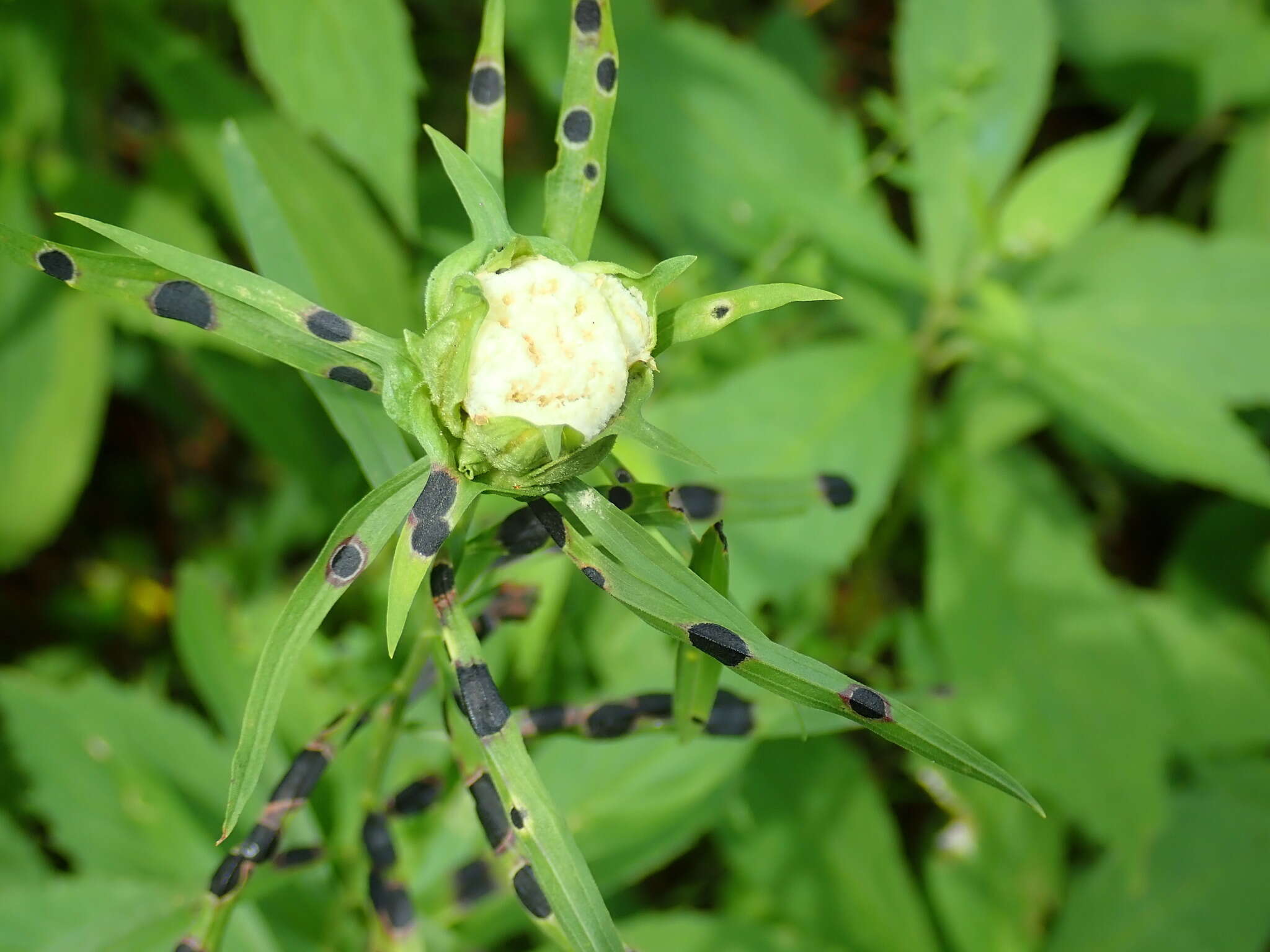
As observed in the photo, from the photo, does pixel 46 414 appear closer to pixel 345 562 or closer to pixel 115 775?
pixel 115 775

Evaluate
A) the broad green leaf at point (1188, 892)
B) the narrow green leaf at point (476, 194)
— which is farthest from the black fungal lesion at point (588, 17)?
the broad green leaf at point (1188, 892)

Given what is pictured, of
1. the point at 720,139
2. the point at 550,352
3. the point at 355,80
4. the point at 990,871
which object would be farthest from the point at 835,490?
the point at 990,871

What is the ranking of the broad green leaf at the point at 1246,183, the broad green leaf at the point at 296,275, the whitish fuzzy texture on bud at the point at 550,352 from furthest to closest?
the broad green leaf at the point at 1246,183
the broad green leaf at the point at 296,275
the whitish fuzzy texture on bud at the point at 550,352

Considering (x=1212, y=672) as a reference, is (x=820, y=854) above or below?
above

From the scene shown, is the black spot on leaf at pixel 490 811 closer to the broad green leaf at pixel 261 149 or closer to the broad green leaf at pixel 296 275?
the broad green leaf at pixel 296 275

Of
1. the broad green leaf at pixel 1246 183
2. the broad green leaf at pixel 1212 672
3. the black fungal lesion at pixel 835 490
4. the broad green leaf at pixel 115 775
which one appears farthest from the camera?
the broad green leaf at pixel 1246 183

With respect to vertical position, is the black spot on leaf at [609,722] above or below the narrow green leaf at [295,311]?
below
